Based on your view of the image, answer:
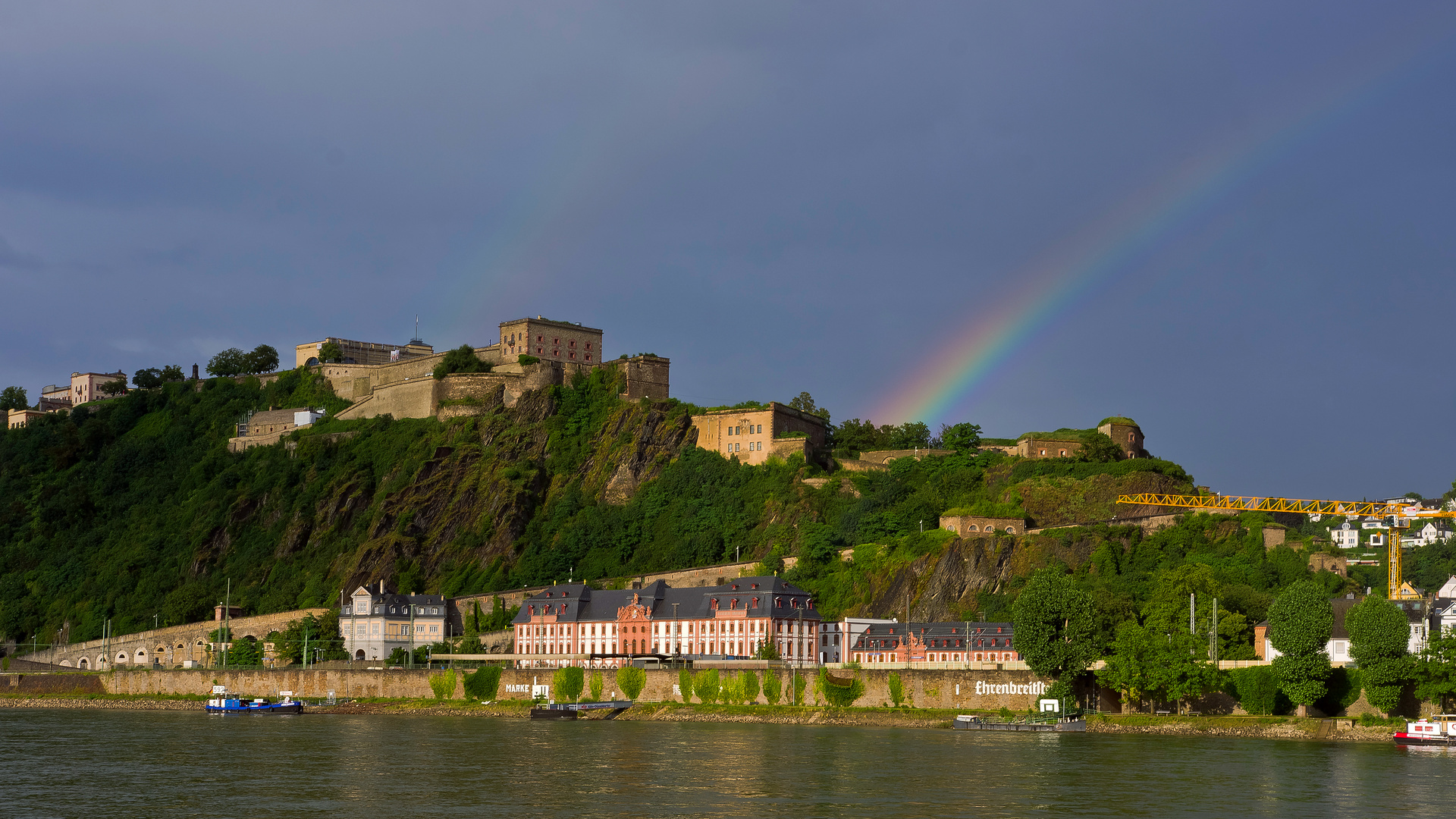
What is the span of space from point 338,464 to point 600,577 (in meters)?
36.7

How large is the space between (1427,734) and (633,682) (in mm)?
42197

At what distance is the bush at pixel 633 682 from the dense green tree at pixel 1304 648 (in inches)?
1374

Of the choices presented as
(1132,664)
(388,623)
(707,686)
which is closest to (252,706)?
(388,623)

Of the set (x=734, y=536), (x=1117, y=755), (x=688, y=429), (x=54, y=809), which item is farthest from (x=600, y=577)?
(x=54, y=809)

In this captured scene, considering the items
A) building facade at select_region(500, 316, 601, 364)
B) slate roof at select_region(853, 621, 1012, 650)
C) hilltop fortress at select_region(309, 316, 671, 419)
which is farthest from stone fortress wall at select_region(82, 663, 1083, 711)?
building facade at select_region(500, 316, 601, 364)

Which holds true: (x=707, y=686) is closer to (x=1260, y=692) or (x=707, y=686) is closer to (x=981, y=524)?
(x=981, y=524)

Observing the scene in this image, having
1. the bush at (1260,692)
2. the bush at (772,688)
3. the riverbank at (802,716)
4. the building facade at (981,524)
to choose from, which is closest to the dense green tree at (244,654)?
the riverbank at (802,716)

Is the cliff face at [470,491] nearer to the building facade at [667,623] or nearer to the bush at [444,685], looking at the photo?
the building facade at [667,623]

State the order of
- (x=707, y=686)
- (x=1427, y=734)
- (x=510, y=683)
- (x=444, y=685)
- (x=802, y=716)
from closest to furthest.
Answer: (x=1427, y=734) → (x=802, y=716) → (x=707, y=686) → (x=510, y=683) → (x=444, y=685)

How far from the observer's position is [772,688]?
81.1m

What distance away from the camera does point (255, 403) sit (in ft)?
521

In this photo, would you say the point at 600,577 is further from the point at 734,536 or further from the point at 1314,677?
the point at 1314,677

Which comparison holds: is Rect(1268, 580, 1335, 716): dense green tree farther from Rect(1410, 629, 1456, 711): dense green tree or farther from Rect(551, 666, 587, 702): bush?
Rect(551, 666, 587, 702): bush

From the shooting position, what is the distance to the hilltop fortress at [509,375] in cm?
13312
